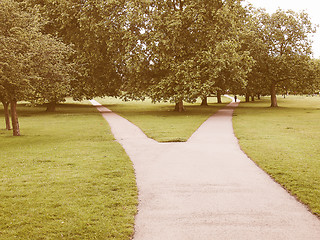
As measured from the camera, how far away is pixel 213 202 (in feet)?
20.0

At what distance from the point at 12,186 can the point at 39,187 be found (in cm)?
73

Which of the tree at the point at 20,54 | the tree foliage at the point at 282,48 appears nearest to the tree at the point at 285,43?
the tree foliage at the point at 282,48

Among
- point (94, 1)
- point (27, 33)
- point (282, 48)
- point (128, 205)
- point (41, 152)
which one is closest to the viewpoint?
point (128, 205)

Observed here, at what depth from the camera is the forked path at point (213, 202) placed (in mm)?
4820

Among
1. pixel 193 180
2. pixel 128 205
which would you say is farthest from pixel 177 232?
pixel 193 180

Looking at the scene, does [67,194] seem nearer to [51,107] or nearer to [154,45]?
[154,45]

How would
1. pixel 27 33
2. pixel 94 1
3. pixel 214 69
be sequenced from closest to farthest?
1. pixel 27 33
2. pixel 214 69
3. pixel 94 1

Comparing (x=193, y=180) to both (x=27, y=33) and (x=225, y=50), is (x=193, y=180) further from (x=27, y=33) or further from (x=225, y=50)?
(x=225, y=50)

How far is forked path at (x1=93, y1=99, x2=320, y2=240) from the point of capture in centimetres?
482

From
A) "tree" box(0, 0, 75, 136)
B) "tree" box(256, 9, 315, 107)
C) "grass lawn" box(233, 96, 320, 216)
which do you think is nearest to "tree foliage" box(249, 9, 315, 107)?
"tree" box(256, 9, 315, 107)

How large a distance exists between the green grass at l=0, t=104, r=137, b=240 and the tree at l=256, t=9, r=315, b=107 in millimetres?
30831

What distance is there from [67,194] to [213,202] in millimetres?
3139

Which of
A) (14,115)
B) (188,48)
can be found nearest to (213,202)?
(14,115)

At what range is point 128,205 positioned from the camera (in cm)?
606
